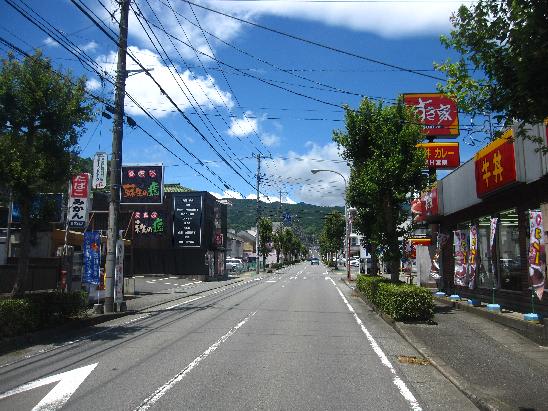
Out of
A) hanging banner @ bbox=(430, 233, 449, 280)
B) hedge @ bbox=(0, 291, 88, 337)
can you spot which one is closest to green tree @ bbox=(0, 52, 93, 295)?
hedge @ bbox=(0, 291, 88, 337)

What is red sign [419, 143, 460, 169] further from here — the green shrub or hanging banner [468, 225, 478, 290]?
the green shrub

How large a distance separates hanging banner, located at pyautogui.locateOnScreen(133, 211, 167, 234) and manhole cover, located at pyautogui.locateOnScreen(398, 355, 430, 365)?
35801 millimetres

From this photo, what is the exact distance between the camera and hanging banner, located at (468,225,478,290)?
1609 centimetres

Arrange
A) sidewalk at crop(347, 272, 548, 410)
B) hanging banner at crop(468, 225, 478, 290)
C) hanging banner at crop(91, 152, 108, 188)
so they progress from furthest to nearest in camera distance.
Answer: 1. hanging banner at crop(91, 152, 108, 188)
2. hanging banner at crop(468, 225, 478, 290)
3. sidewalk at crop(347, 272, 548, 410)

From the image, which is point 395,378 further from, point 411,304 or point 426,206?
point 426,206

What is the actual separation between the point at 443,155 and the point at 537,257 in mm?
16028

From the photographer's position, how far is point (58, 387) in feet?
23.0

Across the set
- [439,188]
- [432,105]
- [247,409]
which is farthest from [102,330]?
[432,105]

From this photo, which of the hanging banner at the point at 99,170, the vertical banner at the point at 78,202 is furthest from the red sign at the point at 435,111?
the vertical banner at the point at 78,202

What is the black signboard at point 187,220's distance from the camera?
142ft

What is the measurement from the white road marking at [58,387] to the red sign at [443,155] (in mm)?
21961

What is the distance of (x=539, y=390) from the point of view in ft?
22.2

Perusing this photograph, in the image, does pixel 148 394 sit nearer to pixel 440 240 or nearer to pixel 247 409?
pixel 247 409

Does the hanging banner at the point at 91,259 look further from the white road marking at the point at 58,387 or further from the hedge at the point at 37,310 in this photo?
the white road marking at the point at 58,387
